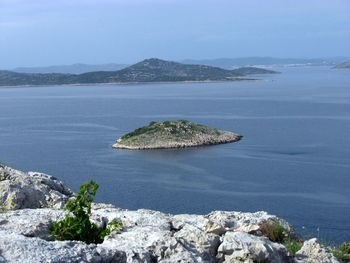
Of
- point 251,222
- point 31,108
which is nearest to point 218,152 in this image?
point 251,222

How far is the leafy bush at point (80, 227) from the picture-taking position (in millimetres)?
7559

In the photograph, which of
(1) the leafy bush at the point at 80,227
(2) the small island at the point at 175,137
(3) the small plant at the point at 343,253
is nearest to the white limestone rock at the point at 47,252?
(1) the leafy bush at the point at 80,227

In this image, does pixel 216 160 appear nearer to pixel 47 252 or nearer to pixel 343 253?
pixel 343 253

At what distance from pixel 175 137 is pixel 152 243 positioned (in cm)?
8124

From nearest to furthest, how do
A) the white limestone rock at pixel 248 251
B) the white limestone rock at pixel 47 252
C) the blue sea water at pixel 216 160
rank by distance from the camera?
1. the white limestone rock at pixel 47 252
2. the white limestone rock at pixel 248 251
3. the blue sea water at pixel 216 160

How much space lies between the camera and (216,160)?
233 feet

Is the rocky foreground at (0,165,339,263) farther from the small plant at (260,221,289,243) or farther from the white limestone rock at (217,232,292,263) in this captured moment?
the small plant at (260,221,289,243)

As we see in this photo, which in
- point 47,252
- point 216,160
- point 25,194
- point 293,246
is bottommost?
point 216,160

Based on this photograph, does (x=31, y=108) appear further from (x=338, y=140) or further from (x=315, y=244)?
(x=315, y=244)

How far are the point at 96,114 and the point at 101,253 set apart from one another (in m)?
121

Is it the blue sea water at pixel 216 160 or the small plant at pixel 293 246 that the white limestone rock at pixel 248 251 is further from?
the blue sea water at pixel 216 160

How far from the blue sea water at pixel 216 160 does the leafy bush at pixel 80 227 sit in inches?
822

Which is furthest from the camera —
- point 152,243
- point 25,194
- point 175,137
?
point 175,137

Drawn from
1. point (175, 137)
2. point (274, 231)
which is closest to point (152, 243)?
point (274, 231)
